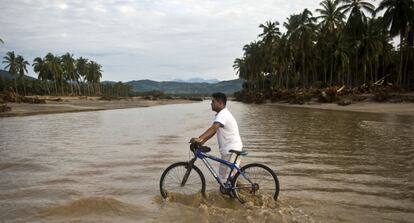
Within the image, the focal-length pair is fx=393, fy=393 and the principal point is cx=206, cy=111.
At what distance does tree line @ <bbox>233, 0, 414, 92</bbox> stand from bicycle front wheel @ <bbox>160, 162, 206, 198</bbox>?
146 feet

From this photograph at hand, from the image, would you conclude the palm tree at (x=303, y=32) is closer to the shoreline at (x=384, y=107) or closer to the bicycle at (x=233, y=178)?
the shoreline at (x=384, y=107)

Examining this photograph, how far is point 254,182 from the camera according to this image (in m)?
7.14

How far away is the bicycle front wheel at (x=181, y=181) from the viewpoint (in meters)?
7.28

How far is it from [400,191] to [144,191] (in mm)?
5277

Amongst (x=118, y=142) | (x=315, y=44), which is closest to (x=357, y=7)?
(x=315, y=44)

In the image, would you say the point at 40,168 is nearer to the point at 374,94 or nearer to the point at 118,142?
the point at 118,142

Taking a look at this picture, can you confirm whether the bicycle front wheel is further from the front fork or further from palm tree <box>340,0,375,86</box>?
palm tree <box>340,0,375,86</box>

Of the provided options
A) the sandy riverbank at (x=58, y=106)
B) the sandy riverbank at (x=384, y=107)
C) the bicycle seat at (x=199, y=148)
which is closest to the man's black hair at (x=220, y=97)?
the bicycle seat at (x=199, y=148)

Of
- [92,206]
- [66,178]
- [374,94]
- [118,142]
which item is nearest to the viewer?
[92,206]

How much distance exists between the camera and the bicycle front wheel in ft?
23.9

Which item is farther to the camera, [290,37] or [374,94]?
[290,37]

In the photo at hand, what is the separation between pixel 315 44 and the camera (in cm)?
7094

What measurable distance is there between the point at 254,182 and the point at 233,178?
400 mm

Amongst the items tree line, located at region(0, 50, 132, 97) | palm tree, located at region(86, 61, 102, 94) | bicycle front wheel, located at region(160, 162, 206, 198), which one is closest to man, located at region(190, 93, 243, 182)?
bicycle front wheel, located at region(160, 162, 206, 198)
